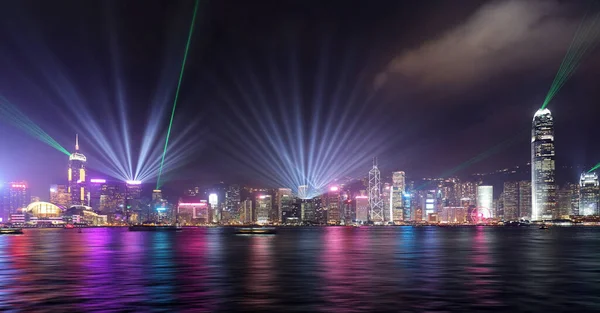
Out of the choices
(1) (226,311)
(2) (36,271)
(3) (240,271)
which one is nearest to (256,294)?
(1) (226,311)

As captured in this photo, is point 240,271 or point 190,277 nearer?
point 190,277

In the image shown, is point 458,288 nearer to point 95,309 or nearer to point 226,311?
point 226,311

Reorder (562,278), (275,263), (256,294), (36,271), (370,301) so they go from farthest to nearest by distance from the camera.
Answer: (275,263)
(36,271)
(562,278)
(256,294)
(370,301)

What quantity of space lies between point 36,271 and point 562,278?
50290mm

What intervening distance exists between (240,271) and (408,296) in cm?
2442

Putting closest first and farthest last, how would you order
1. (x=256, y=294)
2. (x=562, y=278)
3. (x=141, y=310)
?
(x=141, y=310)
(x=256, y=294)
(x=562, y=278)

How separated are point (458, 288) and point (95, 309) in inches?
1037

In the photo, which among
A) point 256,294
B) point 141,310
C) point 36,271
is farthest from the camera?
point 36,271

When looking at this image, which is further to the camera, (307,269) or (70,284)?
(307,269)

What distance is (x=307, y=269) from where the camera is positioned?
64.9 meters

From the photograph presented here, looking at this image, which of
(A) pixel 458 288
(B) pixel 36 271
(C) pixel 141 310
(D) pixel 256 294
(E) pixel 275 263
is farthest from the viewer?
(E) pixel 275 263

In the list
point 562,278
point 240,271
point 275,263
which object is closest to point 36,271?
point 240,271

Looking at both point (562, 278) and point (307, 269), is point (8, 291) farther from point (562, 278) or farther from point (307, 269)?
point (562, 278)

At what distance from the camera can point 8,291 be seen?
147ft
